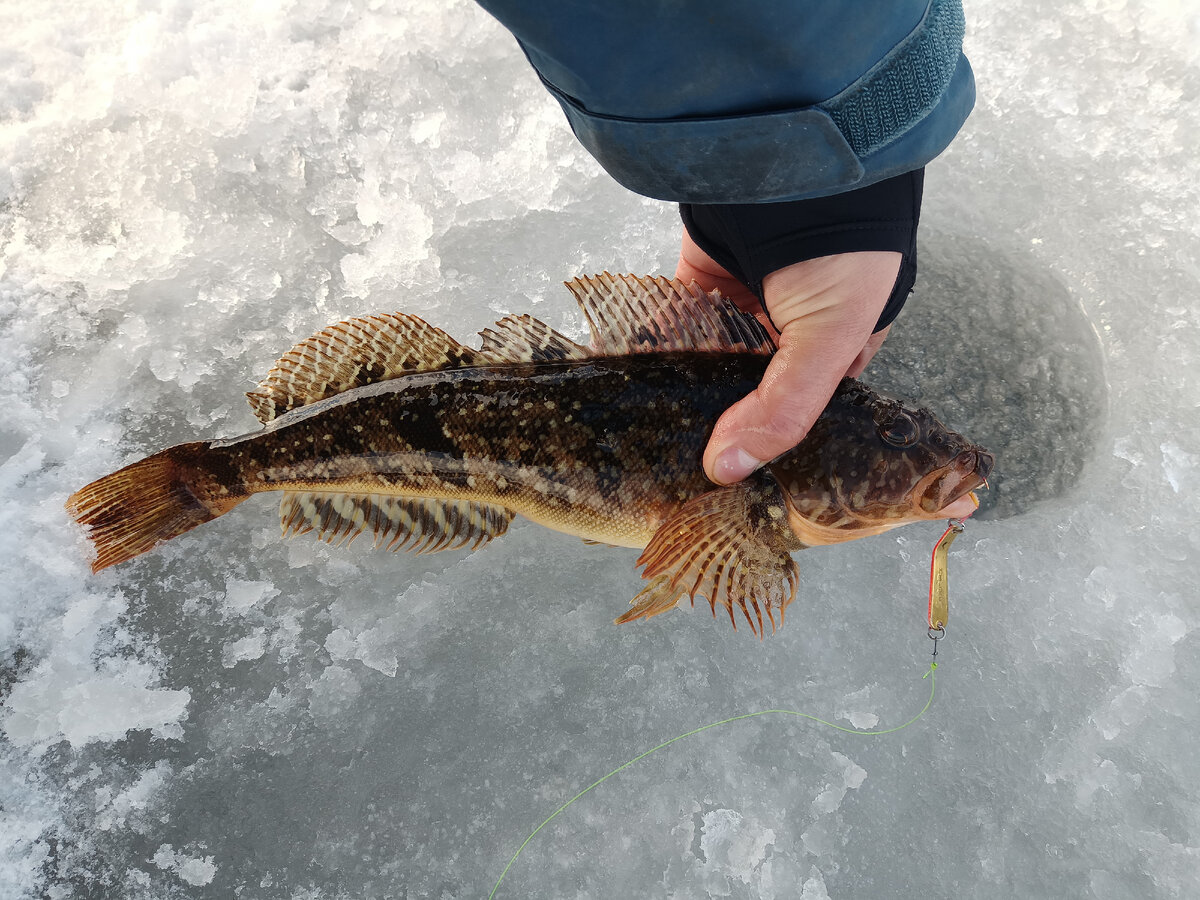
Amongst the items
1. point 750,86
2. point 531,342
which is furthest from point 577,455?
point 750,86

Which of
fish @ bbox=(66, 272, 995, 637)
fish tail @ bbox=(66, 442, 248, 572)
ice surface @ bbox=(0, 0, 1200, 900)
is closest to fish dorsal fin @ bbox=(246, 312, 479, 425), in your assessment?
fish @ bbox=(66, 272, 995, 637)

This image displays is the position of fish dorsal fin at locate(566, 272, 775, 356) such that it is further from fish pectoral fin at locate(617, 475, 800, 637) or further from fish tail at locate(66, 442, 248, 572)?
fish tail at locate(66, 442, 248, 572)

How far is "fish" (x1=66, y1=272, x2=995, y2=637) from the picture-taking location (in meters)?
2.53

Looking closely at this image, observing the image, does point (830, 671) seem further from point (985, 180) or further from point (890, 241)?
point (985, 180)

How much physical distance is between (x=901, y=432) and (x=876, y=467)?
14cm

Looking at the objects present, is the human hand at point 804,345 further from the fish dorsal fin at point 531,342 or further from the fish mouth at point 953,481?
the fish dorsal fin at point 531,342

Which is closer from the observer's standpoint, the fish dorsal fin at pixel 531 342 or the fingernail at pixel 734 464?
the fingernail at pixel 734 464

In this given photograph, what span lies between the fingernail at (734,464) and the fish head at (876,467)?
106mm

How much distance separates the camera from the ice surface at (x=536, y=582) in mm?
2895

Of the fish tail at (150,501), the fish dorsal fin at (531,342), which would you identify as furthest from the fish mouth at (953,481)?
the fish tail at (150,501)

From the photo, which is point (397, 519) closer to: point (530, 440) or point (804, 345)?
point (530, 440)

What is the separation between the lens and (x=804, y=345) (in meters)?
2.31

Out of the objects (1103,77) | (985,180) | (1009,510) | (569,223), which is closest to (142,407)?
(569,223)

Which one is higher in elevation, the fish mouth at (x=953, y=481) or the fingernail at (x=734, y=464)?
the fingernail at (x=734, y=464)
